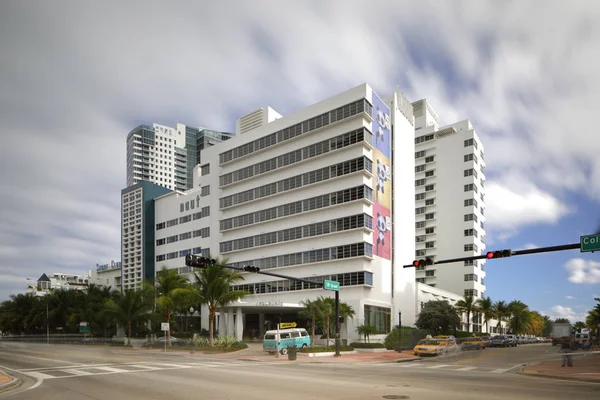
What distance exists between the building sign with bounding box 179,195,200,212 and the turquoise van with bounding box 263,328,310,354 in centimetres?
5118

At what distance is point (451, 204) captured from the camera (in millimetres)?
104688

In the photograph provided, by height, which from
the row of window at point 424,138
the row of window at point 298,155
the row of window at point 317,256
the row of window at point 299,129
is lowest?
the row of window at point 317,256

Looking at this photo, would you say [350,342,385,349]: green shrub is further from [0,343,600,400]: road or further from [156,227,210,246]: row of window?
[156,227,210,246]: row of window

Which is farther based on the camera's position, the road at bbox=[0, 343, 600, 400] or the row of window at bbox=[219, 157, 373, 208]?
the row of window at bbox=[219, 157, 373, 208]

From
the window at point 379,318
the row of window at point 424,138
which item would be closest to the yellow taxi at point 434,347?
the window at point 379,318

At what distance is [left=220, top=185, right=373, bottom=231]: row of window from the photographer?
61.6m

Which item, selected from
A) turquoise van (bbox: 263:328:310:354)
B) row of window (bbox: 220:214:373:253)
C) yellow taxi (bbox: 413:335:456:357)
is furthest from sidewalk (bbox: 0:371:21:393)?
row of window (bbox: 220:214:373:253)

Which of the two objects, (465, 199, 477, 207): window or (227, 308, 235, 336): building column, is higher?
(465, 199, 477, 207): window

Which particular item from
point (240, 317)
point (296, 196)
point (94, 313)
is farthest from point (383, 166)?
point (94, 313)

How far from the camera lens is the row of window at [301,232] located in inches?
2408

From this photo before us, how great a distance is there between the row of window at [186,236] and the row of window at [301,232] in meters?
6.36

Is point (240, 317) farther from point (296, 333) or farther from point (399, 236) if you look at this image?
point (399, 236)

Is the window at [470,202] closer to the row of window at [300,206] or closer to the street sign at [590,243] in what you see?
the row of window at [300,206]

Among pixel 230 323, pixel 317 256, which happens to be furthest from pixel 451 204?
pixel 230 323
